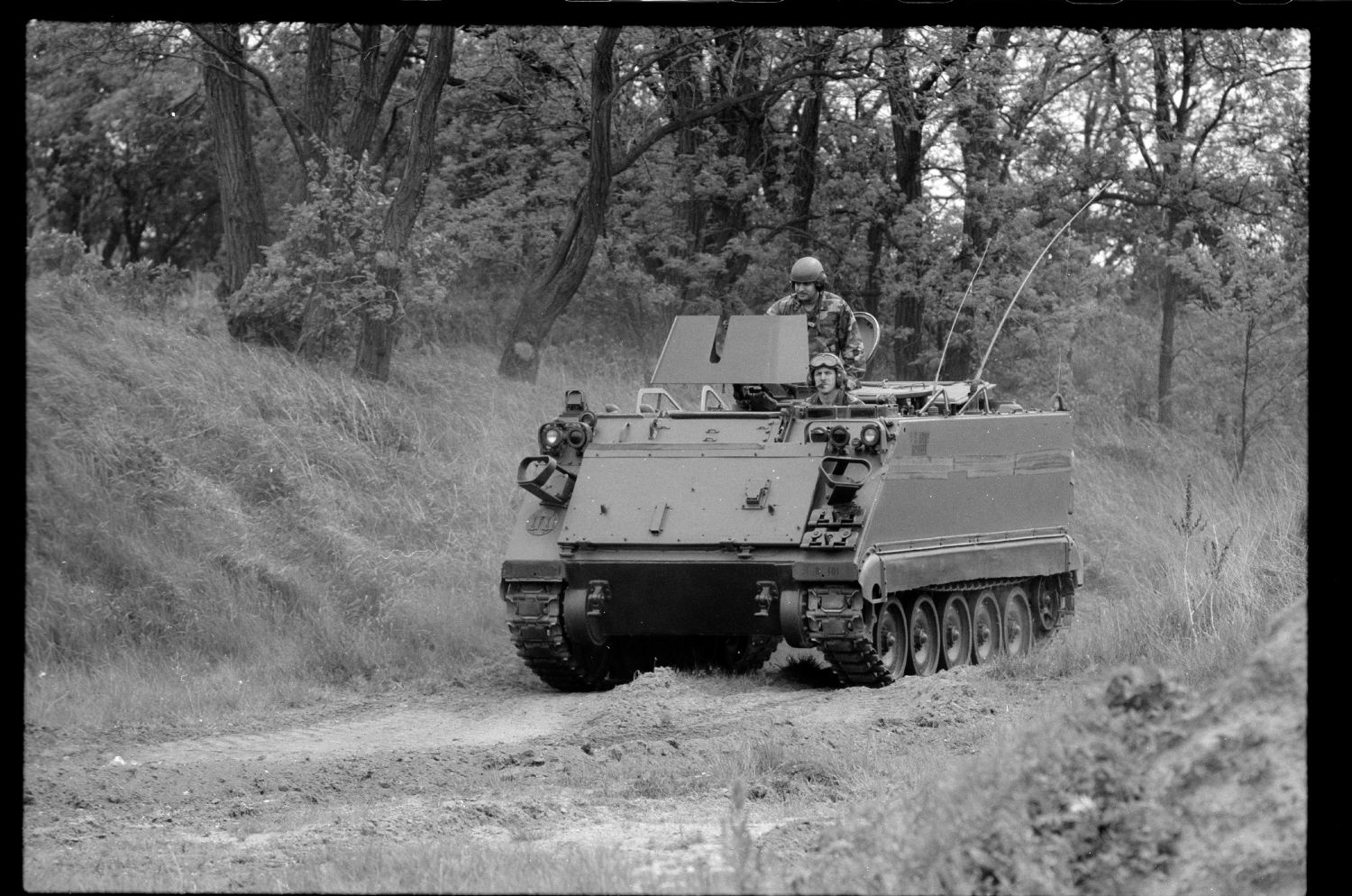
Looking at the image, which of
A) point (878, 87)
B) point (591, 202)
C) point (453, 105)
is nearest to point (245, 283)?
point (591, 202)

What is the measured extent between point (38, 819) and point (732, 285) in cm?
1566

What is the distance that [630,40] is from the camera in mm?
19609

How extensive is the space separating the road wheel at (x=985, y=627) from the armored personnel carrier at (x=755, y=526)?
32 mm

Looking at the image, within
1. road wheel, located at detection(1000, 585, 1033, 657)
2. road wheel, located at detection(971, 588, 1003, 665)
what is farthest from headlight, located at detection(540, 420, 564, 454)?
road wheel, located at detection(1000, 585, 1033, 657)

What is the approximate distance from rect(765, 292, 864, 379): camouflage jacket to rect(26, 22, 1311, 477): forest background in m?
5.83

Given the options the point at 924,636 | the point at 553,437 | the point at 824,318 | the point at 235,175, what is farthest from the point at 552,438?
the point at 235,175

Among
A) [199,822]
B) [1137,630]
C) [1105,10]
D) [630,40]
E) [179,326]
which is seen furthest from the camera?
[630,40]

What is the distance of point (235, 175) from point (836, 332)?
847 centimetres

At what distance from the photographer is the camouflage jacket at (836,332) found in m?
13.2

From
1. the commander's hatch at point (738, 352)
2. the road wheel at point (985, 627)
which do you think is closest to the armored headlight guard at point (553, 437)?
the commander's hatch at point (738, 352)

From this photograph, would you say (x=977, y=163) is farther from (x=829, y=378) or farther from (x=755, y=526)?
(x=755, y=526)

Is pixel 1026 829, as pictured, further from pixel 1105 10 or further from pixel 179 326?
pixel 179 326

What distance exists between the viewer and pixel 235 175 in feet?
62.1

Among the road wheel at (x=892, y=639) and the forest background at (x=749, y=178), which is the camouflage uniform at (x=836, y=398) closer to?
the road wheel at (x=892, y=639)
